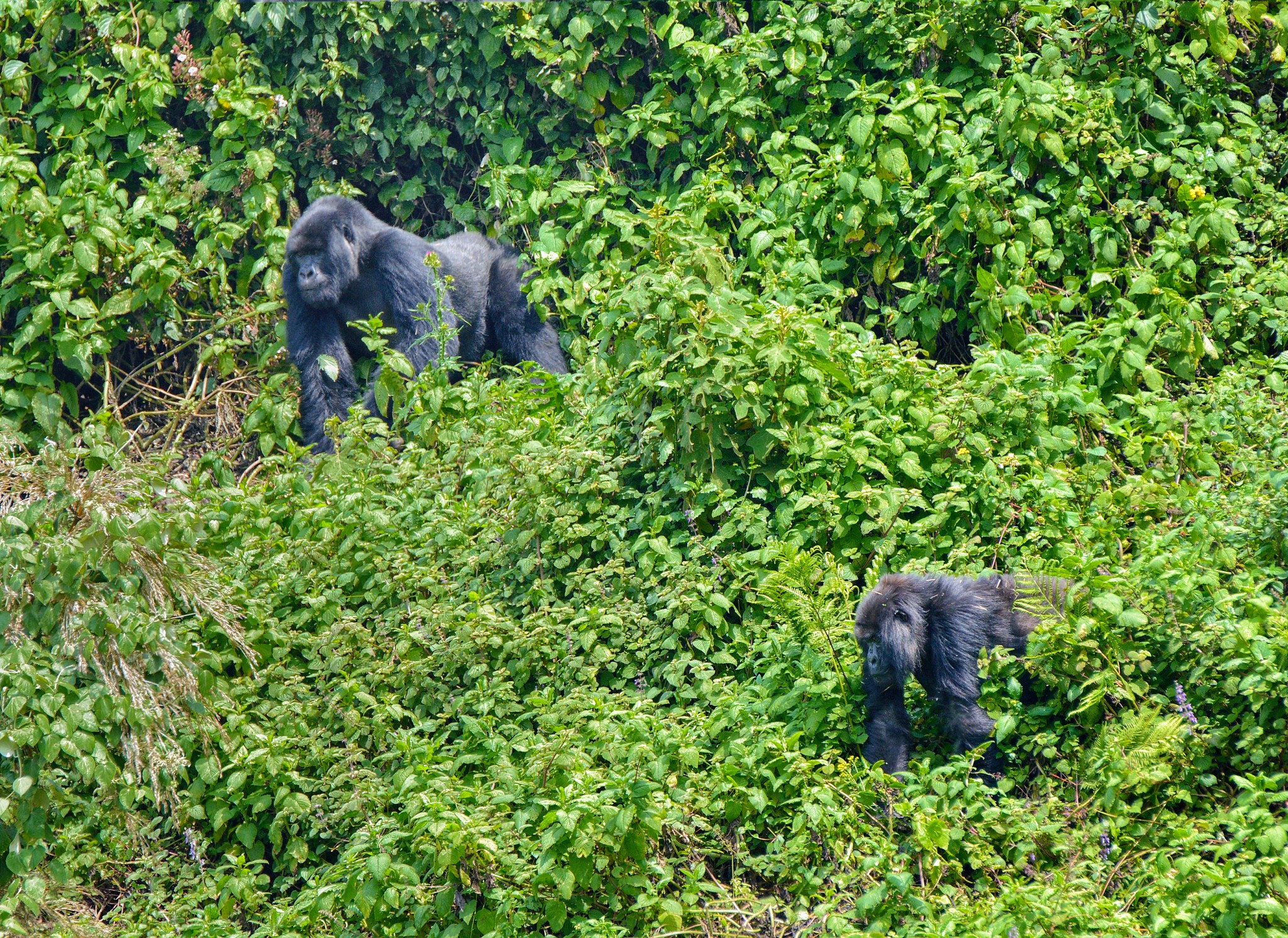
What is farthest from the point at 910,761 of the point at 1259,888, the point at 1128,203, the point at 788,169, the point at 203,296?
the point at 203,296

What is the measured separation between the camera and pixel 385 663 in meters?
4.25

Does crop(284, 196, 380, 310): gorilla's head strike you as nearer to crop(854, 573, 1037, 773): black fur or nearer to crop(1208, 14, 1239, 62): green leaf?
crop(854, 573, 1037, 773): black fur

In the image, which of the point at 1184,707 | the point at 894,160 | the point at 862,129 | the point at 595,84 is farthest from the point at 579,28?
the point at 1184,707

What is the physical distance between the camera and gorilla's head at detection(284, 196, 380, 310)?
6.09 meters

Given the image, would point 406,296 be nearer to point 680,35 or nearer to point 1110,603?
point 680,35

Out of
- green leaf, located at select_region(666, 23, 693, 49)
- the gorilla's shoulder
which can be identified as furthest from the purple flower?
the gorilla's shoulder

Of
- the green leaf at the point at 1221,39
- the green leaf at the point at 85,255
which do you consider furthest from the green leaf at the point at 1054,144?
the green leaf at the point at 85,255

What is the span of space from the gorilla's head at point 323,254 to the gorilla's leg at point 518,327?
0.71m

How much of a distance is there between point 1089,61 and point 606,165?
239 centimetres

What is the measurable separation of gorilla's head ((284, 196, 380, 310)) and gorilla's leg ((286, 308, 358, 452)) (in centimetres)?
13

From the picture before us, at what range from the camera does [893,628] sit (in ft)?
11.4

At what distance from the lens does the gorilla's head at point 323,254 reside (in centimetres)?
609

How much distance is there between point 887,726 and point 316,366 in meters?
3.69

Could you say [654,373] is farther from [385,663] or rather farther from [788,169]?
[788,169]
